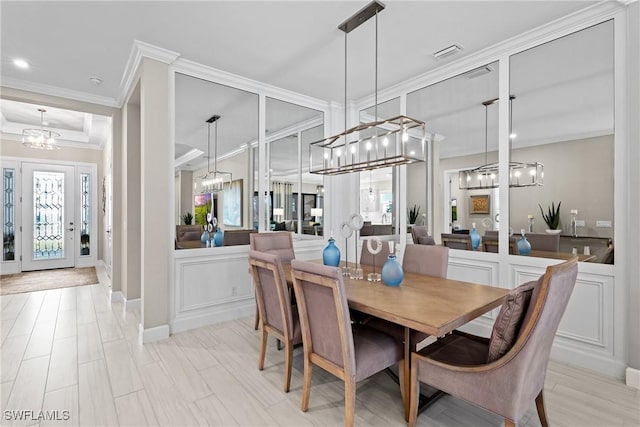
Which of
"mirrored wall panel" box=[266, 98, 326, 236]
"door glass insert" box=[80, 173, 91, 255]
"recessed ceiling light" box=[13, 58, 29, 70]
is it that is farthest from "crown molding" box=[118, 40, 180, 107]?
"door glass insert" box=[80, 173, 91, 255]

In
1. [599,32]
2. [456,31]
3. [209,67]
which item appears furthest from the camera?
[209,67]

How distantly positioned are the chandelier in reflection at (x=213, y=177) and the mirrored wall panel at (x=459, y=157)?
2.51 metres

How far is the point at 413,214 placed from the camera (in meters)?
3.89

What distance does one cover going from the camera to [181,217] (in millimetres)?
3479

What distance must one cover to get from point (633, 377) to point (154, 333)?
13.1 ft

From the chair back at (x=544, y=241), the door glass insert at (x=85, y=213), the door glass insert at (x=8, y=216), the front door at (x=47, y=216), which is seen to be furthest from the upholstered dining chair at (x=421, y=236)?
the door glass insert at (x=8, y=216)

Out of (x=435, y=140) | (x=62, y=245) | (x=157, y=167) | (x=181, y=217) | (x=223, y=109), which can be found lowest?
(x=62, y=245)

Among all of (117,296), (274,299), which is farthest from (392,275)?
(117,296)

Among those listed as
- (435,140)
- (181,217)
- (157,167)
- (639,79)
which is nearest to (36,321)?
(181,217)

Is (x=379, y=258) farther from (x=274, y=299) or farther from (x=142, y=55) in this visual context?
(x=142, y=55)

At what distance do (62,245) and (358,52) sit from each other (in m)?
7.28

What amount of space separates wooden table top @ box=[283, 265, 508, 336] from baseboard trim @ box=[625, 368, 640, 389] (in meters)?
1.18

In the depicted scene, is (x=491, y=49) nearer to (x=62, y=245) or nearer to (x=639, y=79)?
(x=639, y=79)

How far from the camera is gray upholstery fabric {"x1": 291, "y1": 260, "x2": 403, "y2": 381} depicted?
1.64 m
